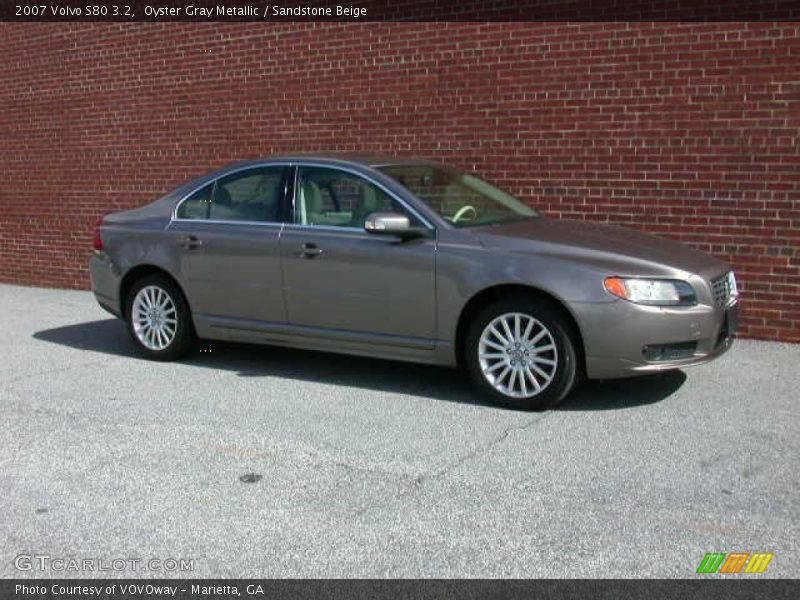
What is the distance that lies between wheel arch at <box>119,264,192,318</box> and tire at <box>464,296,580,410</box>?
2528 millimetres

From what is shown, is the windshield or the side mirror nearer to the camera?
the side mirror

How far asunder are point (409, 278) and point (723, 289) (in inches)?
78.2

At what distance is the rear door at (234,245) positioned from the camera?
275 inches

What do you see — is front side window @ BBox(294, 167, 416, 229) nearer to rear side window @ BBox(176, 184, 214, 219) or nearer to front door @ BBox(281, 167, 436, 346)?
front door @ BBox(281, 167, 436, 346)

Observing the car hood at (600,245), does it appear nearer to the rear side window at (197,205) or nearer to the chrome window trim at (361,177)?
the chrome window trim at (361,177)

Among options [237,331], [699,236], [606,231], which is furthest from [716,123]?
[237,331]

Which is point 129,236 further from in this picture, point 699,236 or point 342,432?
point 699,236

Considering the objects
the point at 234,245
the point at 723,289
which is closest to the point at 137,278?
the point at 234,245

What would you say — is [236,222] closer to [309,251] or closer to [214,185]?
[214,185]

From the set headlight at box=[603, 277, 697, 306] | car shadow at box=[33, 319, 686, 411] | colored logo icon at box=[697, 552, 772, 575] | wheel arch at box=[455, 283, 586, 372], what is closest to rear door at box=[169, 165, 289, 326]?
car shadow at box=[33, 319, 686, 411]

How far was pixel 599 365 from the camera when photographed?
584cm

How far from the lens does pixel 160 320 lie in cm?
764

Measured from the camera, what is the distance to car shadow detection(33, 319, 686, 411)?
636cm
